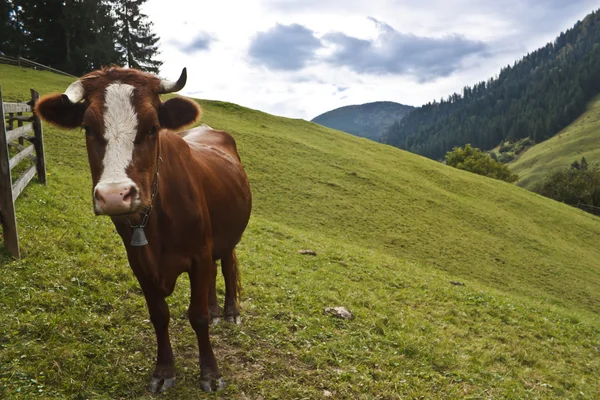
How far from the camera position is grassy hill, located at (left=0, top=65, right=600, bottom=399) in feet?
16.7

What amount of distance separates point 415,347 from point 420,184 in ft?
85.1

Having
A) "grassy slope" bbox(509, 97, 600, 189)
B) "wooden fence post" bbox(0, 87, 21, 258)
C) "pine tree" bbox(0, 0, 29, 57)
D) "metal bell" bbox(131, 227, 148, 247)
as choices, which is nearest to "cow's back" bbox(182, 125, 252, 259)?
"metal bell" bbox(131, 227, 148, 247)

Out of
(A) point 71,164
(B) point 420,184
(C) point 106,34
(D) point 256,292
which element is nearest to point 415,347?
(D) point 256,292

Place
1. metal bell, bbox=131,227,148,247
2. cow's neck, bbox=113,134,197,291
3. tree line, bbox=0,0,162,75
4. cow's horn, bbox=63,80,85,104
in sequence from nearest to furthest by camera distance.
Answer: cow's horn, bbox=63,80,85,104
metal bell, bbox=131,227,148,247
cow's neck, bbox=113,134,197,291
tree line, bbox=0,0,162,75

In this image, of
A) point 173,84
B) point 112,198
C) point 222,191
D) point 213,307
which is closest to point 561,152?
point 213,307

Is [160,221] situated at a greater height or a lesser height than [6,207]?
greater

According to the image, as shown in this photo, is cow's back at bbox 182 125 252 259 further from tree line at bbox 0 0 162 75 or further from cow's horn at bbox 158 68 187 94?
tree line at bbox 0 0 162 75

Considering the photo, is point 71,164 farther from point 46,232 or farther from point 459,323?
point 459,323

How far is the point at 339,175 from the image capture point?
28.9 meters

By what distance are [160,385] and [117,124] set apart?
3.12m

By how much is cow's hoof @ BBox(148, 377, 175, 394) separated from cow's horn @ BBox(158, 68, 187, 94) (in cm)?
329

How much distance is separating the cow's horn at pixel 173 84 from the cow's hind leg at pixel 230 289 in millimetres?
3521

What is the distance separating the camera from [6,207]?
677cm

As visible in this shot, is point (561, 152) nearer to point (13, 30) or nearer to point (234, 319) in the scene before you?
point (13, 30)
